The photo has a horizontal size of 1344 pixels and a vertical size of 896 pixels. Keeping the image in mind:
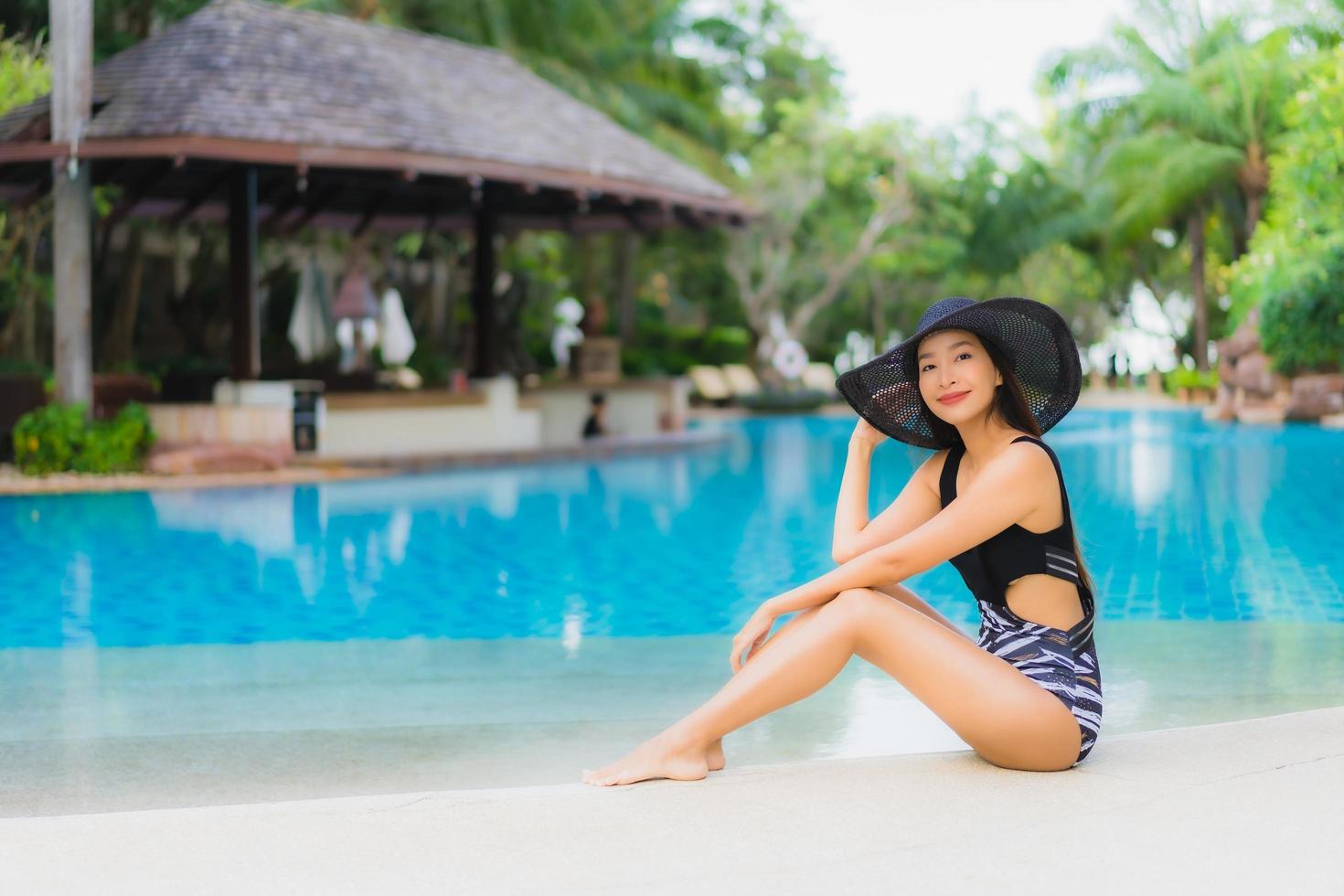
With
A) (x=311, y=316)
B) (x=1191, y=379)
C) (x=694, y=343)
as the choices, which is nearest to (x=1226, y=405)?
(x=1191, y=379)

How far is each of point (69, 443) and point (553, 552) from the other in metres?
7.05

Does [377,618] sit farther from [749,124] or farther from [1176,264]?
[1176,264]

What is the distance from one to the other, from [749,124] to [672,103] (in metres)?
5.18

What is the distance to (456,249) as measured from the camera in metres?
27.7

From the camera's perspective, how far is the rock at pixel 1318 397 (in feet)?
73.8

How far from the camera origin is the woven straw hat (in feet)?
11.2

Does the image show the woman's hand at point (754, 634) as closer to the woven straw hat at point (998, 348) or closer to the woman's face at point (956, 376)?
the woven straw hat at point (998, 348)

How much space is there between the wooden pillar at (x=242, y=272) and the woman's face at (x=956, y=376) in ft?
44.1

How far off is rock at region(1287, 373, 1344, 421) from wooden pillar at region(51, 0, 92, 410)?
57.4 feet

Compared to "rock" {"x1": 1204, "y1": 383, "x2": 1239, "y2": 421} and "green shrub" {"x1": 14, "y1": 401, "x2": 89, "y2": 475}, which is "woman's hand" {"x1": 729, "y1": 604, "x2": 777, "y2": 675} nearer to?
"green shrub" {"x1": 14, "y1": 401, "x2": 89, "y2": 475}

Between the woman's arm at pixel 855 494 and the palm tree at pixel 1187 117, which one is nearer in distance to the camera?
the woman's arm at pixel 855 494

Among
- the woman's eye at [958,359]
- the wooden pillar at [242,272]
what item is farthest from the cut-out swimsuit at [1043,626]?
the wooden pillar at [242,272]

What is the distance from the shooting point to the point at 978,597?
12.1 feet

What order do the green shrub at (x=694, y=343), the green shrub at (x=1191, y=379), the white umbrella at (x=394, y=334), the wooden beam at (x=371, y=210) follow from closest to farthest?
1. the wooden beam at (x=371, y=210)
2. the white umbrella at (x=394, y=334)
3. the green shrub at (x=1191, y=379)
4. the green shrub at (x=694, y=343)
